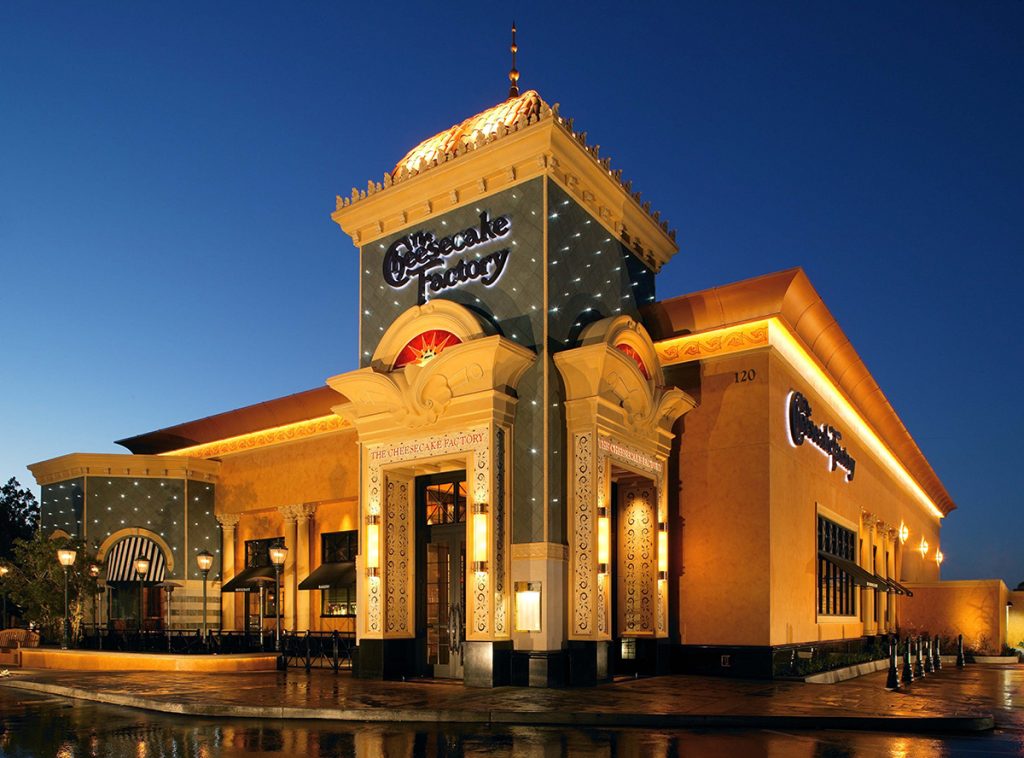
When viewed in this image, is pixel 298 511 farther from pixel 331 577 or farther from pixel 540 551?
pixel 540 551

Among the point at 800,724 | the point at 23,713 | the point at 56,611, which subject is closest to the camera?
the point at 800,724

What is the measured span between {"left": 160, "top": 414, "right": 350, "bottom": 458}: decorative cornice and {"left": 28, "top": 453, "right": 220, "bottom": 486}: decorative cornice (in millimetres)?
798

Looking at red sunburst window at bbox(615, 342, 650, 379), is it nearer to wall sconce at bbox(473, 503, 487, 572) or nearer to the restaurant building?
the restaurant building

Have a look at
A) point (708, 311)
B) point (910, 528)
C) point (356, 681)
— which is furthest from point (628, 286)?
point (910, 528)

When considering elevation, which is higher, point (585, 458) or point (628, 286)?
point (628, 286)

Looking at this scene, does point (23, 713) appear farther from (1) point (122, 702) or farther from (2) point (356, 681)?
(2) point (356, 681)

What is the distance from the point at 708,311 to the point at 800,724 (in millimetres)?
11212

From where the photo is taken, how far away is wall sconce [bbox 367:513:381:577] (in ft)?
68.8

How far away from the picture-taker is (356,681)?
67.5 ft

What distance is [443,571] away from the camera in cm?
2169

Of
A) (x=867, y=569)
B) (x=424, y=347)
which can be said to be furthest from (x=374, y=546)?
(x=867, y=569)

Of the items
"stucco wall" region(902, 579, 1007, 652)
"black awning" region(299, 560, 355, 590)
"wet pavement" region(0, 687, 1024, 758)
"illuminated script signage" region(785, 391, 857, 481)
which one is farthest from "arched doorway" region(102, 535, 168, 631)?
"stucco wall" region(902, 579, 1007, 652)

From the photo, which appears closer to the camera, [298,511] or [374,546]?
[374,546]

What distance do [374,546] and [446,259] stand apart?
22.1 feet
